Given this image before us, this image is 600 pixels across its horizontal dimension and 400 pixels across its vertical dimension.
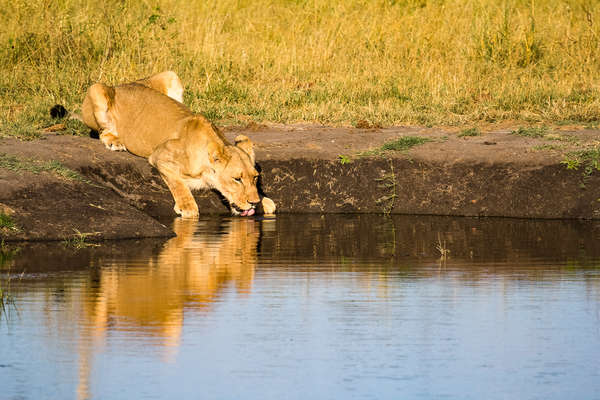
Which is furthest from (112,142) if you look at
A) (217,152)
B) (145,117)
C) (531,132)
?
(531,132)

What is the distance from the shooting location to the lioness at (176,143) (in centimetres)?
964

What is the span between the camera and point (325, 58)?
14539 mm

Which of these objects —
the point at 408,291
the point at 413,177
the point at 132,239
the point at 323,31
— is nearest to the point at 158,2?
the point at 323,31

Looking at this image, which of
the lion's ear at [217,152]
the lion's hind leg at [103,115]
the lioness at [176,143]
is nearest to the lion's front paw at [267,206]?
the lioness at [176,143]

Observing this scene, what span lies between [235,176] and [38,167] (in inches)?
63.9

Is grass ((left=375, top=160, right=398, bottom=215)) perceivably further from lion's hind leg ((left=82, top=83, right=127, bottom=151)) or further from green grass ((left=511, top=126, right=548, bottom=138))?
lion's hind leg ((left=82, top=83, right=127, bottom=151))

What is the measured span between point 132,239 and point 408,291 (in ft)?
8.54

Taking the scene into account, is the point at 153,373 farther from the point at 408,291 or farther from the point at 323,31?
the point at 323,31

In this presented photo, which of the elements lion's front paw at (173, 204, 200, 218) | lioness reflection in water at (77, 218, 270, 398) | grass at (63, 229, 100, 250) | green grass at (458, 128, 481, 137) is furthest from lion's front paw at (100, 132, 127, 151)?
green grass at (458, 128, 481, 137)

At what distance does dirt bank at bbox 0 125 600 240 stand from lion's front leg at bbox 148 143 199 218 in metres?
0.25

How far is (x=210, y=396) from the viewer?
4.34 m

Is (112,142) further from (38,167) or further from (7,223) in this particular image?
(7,223)

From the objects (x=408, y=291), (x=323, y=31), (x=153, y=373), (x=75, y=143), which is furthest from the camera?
(x=323, y=31)

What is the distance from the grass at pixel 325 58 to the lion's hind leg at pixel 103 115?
0.72 meters
